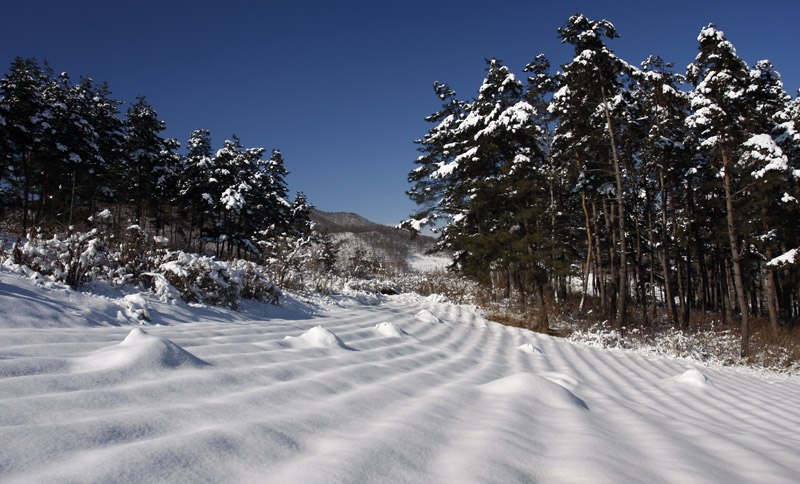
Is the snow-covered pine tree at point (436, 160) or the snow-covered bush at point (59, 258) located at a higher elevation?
the snow-covered pine tree at point (436, 160)

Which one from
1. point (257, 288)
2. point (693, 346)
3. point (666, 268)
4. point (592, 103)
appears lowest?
point (693, 346)

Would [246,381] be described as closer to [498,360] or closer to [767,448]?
[767,448]

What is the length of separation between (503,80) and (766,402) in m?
12.3

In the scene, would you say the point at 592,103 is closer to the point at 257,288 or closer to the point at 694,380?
the point at 694,380

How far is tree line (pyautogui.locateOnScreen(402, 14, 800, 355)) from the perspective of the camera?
11.0 metres

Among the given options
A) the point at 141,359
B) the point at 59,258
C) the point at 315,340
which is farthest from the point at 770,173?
the point at 59,258

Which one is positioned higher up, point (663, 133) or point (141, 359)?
point (663, 133)

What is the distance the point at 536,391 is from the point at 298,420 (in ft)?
5.70

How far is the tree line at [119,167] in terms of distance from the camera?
16.9 meters

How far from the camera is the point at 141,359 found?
6.77 ft

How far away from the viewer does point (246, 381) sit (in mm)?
2172

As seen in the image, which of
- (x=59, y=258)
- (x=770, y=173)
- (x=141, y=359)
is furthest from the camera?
(x=770, y=173)

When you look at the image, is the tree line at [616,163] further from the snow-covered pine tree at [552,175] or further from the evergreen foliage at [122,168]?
the evergreen foliage at [122,168]

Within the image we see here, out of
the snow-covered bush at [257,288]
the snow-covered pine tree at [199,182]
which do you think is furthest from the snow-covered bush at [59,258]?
the snow-covered pine tree at [199,182]
